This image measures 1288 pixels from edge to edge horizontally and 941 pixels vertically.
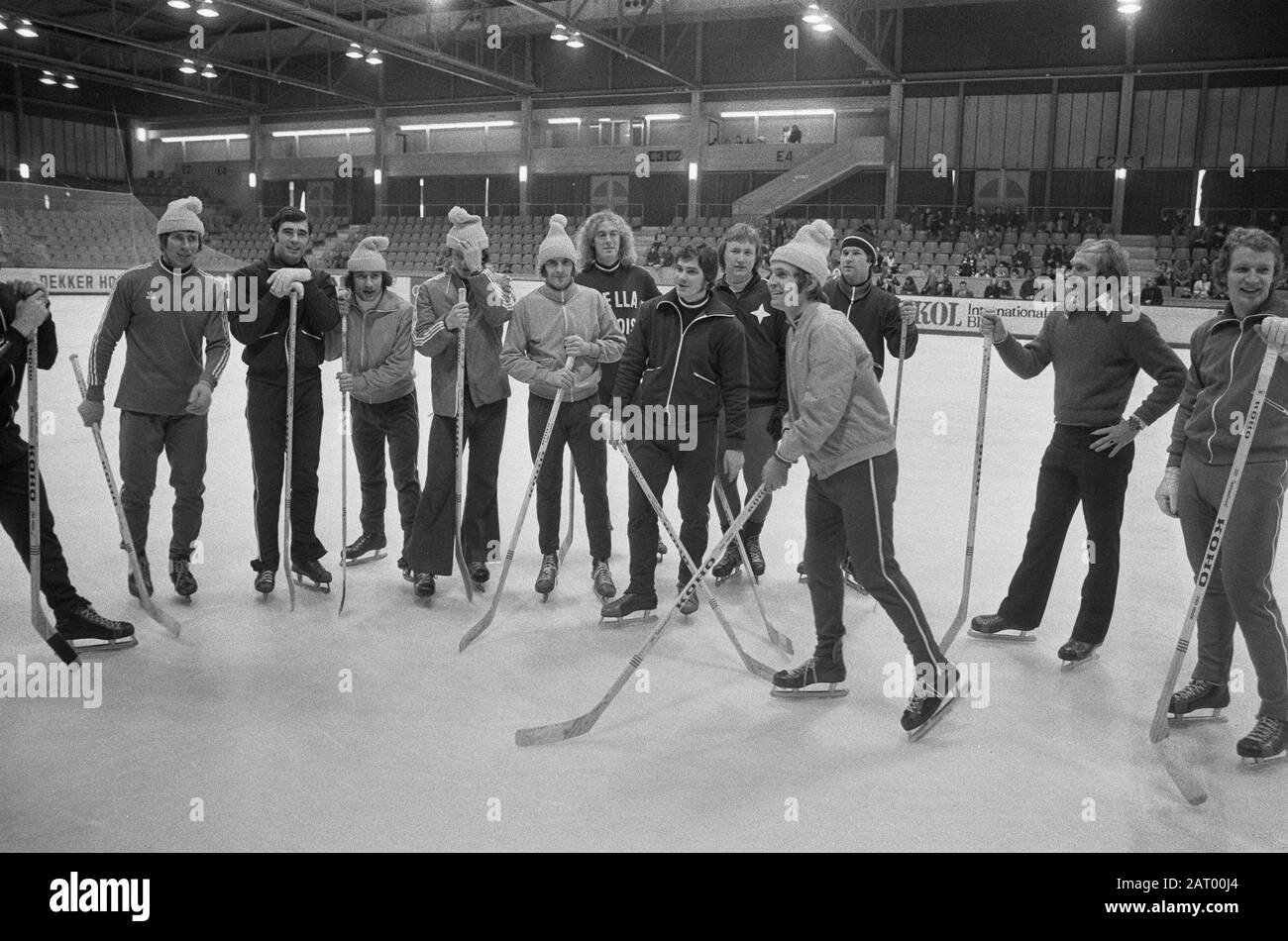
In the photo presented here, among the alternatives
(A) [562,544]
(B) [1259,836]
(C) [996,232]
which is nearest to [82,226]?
(A) [562,544]

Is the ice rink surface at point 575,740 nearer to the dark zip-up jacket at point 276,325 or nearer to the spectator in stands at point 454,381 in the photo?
the spectator in stands at point 454,381

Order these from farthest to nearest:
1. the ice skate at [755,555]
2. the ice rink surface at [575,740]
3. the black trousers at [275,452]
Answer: the ice skate at [755,555] < the black trousers at [275,452] < the ice rink surface at [575,740]

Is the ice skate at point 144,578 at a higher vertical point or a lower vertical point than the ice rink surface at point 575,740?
higher

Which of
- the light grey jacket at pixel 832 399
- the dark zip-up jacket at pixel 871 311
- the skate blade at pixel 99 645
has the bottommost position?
the skate blade at pixel 99 645

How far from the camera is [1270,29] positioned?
22.8m

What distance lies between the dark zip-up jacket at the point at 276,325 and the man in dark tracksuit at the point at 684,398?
58.1 inches

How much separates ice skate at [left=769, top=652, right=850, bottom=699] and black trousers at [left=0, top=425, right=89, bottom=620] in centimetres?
280

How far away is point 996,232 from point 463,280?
21687 millimetres

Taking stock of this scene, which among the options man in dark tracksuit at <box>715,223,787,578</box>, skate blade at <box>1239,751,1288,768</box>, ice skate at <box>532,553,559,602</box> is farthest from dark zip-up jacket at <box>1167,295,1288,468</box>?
ice skate at <box>532,553,559,602</box>

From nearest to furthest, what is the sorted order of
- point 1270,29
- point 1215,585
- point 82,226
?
point 1215,585 → point 82,226 → point 1270,29

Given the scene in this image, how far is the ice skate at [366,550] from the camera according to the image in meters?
5.51

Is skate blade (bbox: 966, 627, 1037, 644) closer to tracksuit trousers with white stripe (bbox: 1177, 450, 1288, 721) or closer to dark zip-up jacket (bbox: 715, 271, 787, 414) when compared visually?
tracksuit trousers with white stripe (bbox: 1177, 450, 1288, 721)

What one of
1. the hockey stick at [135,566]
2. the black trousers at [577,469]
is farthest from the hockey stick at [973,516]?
the hockey stick at [135,566]

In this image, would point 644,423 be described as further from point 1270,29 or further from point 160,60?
point 160,60
